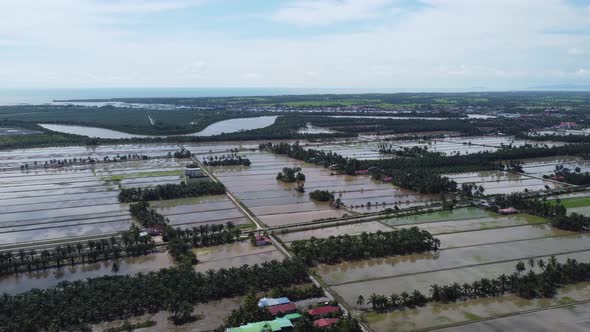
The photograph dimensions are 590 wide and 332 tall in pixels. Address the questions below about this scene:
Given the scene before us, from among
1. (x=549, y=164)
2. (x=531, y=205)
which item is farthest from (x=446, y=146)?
(x=531, y=205)

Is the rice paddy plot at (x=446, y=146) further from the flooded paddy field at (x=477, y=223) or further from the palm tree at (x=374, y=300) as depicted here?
the palm tree at (x=374, y=300)

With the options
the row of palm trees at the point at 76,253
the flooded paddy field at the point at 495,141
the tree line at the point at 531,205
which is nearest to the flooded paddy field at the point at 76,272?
the row of palm trees at the point at 76,253

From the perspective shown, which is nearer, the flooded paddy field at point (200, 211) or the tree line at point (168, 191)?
the flooded paddy field at point (200, 211)

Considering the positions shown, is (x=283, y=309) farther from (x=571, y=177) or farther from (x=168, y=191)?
(x=571, y=177)

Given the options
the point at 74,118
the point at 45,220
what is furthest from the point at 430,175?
the point at 74,118

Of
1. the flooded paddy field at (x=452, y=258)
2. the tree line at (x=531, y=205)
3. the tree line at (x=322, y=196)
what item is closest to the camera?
the flooded paddy field at (x=452, y=258)

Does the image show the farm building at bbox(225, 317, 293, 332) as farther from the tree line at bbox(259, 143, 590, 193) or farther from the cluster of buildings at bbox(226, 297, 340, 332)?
the tree line at bbox(259, 143, 590, 193)

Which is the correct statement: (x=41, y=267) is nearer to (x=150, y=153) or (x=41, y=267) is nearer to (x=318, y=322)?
(x=318, y=322)
